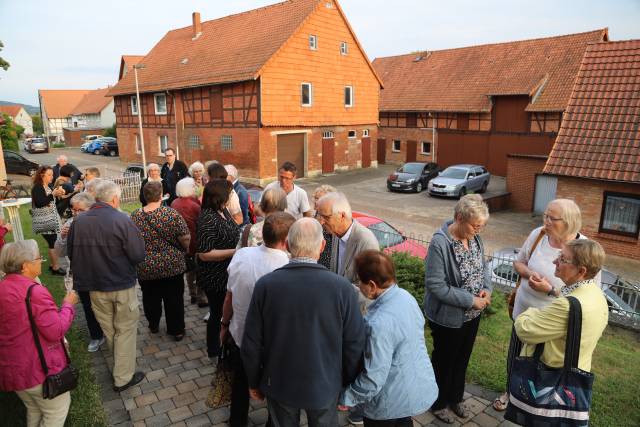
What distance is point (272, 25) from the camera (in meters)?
24.4

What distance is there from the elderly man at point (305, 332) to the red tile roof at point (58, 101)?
3386 inches

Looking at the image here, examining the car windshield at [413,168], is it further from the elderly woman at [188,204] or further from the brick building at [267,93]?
the elderly woman at [188,204]

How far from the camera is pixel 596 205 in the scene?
12367 millimetres

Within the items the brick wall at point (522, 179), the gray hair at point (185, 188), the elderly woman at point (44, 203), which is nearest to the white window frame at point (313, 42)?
the brick wall at point (522, 179)

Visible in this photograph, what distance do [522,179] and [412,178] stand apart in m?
5.23

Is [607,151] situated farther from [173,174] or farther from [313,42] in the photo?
[313,42]

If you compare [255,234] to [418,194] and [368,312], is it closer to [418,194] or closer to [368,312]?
[368,312]

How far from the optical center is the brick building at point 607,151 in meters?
11.8

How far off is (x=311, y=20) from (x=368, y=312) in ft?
77.8

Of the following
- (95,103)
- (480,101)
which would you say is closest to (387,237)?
(480,101)

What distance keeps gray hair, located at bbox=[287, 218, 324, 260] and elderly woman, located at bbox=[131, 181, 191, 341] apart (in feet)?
8.40

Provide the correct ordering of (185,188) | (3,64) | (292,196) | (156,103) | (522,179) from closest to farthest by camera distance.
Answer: (185,188)
(292,196)
(3,64)
(522,179)
(156,103)

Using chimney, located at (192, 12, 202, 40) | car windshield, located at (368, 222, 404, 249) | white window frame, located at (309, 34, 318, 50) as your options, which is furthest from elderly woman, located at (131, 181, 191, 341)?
chimney, located at (192, 12, 202, 40)

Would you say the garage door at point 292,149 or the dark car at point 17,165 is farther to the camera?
the dark car at point 17,165
